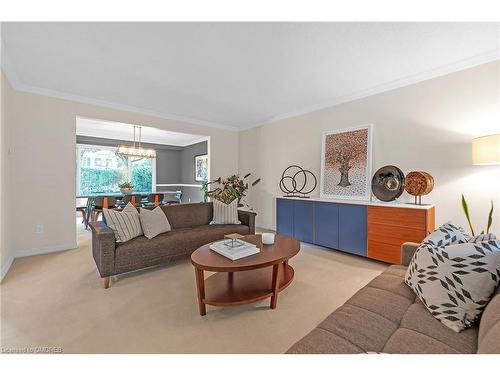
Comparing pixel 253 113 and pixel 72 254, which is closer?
pixel 72 254

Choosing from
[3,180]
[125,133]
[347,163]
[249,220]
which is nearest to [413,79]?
[347,163]

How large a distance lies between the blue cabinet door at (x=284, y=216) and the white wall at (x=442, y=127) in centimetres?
143

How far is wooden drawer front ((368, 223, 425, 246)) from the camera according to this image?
260 cm

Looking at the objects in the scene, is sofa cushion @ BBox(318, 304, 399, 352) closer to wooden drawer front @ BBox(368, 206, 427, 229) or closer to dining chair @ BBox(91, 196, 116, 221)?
wooden drawer front @ BBox(368, 206, 427, 229)

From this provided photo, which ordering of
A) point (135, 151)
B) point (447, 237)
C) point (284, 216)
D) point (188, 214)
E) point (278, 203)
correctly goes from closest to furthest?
1. point (447, 237)
2. point (188, 214)
3. point (284, 216)
4. point (278, 203)
5. point (135, 151)

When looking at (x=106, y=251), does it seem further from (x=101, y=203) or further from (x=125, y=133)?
(x=125, y=133)

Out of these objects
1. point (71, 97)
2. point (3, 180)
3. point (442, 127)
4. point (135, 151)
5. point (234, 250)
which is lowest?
point (234, 250)

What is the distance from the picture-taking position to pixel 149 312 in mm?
1880

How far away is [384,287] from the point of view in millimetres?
1484

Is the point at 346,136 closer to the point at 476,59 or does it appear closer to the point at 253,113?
the point at 476,59

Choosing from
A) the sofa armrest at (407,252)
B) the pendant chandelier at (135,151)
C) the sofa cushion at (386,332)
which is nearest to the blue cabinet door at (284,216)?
the sofa armrest at (407,252)

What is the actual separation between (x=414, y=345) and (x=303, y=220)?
2.72 meters
